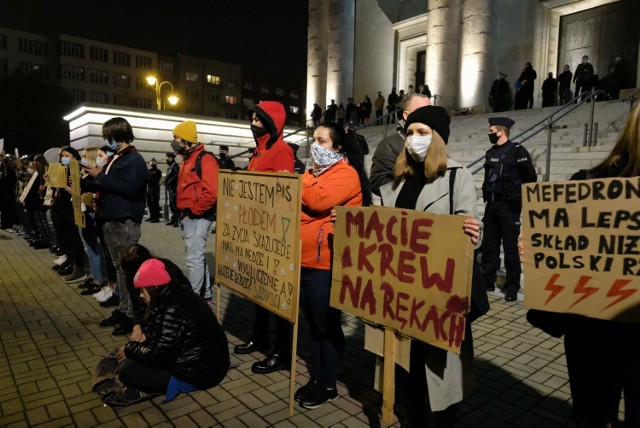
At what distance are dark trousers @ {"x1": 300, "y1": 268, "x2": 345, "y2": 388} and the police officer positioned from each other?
3405mm

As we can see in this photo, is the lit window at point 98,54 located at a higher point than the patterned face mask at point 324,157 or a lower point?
higher

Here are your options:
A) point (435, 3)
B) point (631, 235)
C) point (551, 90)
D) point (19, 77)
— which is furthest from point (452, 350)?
point (19, 77)

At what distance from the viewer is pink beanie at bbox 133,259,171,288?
3133mm

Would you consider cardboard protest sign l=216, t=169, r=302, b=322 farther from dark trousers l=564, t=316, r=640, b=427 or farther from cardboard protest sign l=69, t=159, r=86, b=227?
cardboard protest sign l=69, t=159, r=86, b=227

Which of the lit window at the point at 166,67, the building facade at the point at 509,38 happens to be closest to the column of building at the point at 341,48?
the building facade at the point at 509,38

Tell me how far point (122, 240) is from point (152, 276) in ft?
5.70

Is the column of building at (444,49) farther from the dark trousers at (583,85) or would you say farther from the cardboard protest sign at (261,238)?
the cardboard protest sign at (261,238)

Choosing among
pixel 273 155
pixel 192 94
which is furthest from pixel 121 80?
pixel 273 155

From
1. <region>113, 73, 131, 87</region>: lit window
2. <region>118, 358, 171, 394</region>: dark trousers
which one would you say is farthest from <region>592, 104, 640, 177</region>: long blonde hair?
<region>113, 73, 131, 87</region>: lit window

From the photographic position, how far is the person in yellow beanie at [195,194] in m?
4.50

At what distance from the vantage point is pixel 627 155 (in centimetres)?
190

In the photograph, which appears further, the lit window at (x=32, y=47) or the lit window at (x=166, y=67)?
the lit window at (x=166, y=67)

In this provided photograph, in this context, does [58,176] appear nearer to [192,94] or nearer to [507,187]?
[507,187]

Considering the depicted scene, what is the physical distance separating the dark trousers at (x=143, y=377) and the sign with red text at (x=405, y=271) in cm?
144
